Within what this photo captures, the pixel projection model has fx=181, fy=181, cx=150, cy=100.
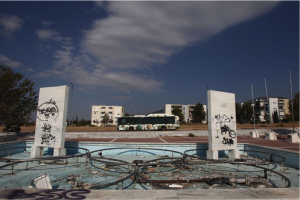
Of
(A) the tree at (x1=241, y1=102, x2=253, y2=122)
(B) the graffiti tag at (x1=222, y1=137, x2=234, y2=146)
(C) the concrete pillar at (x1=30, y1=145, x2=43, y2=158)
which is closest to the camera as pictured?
(B) the graffiti tag at (x1=222, y1=137, x2=234, y2=146)

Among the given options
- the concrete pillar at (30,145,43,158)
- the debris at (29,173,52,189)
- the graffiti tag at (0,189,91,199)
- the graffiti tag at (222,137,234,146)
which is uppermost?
the graffiti tag at (222,137,234,146)

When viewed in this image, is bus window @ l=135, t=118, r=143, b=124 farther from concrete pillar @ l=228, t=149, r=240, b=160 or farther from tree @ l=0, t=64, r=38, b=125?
concrete pillar @ l=228, t=149, r=240, b=160

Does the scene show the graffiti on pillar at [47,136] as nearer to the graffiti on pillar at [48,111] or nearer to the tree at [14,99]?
the graffiti on pillar at [48,111]

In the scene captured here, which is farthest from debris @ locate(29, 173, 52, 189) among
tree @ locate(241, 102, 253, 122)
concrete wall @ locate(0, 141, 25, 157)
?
tree @ locate(241, 102, 253, 122)

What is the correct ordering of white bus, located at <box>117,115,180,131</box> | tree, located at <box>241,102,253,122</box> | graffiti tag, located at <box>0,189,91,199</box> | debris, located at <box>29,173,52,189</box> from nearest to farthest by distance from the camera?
graffiti tag, located at <box>0,189,91,199</box>
debris, located at <box>29,173,52,189</box>
white bus, located at <box>117,115,180,131</box>
tree, located at <box>241,102,253,122</box>

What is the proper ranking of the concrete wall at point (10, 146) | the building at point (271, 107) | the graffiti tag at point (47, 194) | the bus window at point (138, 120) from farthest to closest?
1. the building at point (271, 107)
2. the bus window at point (138, 120)
3. the concrete wall at point (10, 146)
4. the graffiti tag at point (47, 194)

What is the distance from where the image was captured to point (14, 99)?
21.2m

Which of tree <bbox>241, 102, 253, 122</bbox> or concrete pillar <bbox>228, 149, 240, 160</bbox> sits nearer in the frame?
concrete pillar <bbox>228, 149, 240, 160</bbox>

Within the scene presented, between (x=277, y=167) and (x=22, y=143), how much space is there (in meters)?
16.7

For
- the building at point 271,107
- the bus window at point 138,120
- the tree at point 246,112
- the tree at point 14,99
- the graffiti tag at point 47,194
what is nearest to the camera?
the graffiti tag at point 47,194

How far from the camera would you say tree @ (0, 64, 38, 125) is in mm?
20312

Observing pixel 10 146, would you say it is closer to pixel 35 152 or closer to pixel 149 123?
pixel 35 152

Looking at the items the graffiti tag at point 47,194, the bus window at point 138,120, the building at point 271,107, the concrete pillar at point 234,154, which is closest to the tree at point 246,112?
the building at point 271,107

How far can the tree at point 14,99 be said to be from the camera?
20.3 m
